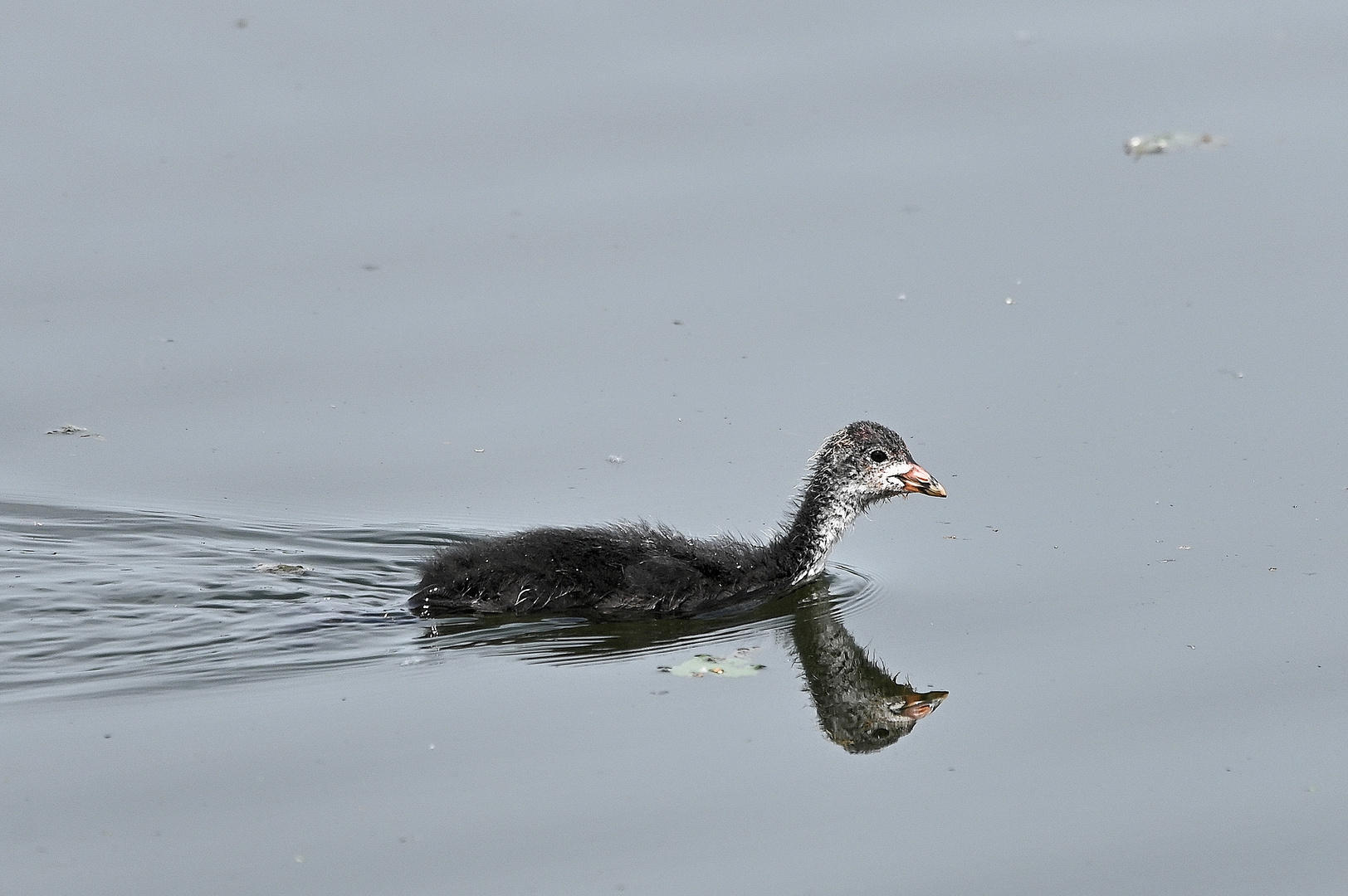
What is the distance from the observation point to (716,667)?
884 cm

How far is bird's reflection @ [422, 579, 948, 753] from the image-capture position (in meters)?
8.55

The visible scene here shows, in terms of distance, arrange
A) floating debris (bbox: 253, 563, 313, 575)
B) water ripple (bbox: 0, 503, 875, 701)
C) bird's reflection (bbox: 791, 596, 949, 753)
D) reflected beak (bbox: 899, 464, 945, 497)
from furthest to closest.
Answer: reflected beak (bbox: 899, 464, 945, 497)
floating debris (bbox: 253, 563, 313, 575)
water ripple (bbox: 0, 503, 875, 701)
bird's reflection (bbox: 791, 596, 949, 753)

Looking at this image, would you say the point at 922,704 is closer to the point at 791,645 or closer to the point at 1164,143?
the point at 791,645

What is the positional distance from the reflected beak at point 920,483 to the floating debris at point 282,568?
3.17 m

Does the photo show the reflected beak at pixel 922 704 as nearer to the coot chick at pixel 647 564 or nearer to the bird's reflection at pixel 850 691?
the bird's reflection at pixel 850 691

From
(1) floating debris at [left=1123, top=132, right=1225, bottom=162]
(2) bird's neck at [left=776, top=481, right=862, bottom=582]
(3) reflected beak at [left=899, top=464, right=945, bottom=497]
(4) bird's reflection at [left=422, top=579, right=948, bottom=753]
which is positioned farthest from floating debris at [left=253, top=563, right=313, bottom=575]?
(1) floating debris at [left=1123, top=132, right=1225, bottom=162]

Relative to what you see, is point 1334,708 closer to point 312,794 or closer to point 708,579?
point 708,579

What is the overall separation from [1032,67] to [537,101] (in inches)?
151

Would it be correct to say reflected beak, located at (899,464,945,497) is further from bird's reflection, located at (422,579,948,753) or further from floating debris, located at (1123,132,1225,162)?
floating debris, located at (1123,132,1225,162)

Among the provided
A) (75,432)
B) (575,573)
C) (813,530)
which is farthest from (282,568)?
(813,530)

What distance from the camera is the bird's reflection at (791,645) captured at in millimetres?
8555

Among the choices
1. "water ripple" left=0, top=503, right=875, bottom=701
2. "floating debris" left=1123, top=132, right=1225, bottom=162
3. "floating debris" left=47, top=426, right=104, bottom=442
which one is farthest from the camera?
"floating debris" left=1123, top=132, right=1225, bottom=162

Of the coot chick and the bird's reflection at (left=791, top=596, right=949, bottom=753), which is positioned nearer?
the bird's reflection at (left=791, top=596, right=949, bottom=753)

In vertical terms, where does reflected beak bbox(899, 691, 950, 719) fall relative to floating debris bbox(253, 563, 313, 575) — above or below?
below
